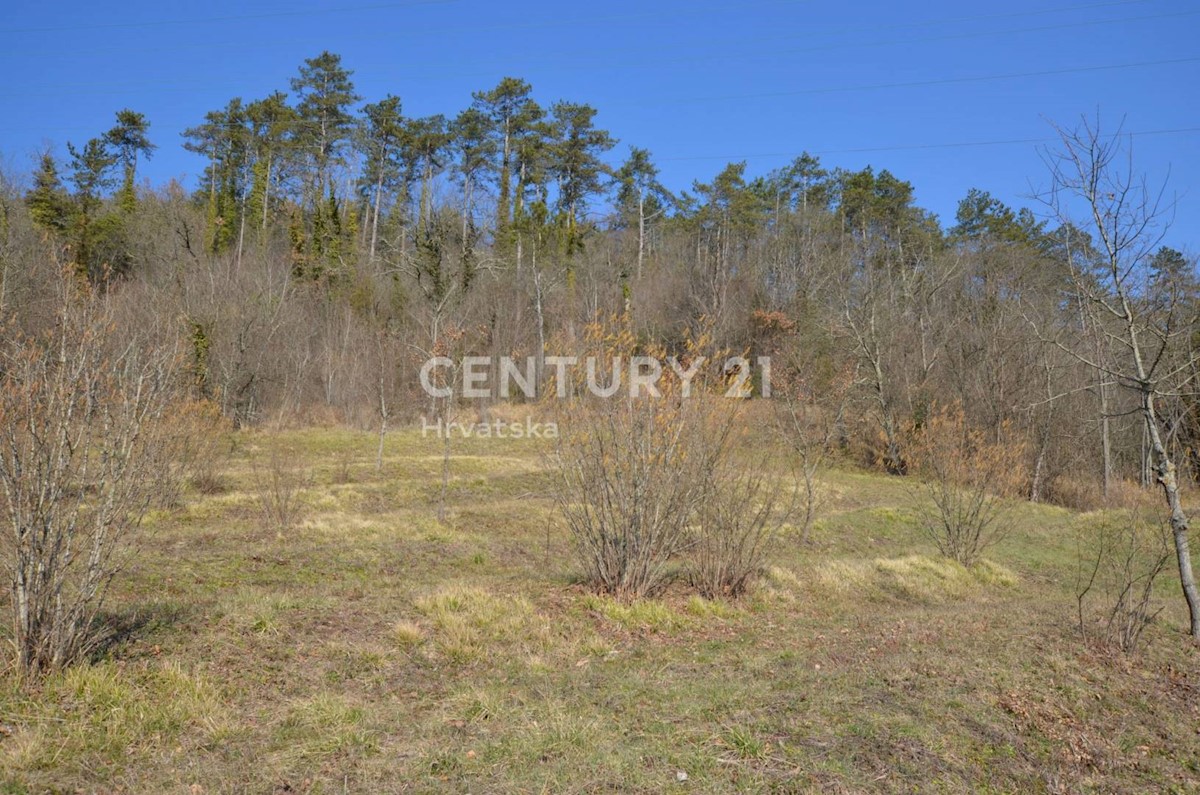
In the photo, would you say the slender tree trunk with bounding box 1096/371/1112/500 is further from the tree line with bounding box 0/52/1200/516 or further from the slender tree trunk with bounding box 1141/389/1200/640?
the slender tree trunk with bounding box 1141/389/1200/640

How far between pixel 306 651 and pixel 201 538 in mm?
6862

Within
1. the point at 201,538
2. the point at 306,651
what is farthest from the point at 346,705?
the point at 201,538

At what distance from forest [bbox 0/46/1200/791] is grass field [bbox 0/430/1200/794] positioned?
0.07 metres

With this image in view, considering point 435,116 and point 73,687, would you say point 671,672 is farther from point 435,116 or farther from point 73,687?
point 435,116

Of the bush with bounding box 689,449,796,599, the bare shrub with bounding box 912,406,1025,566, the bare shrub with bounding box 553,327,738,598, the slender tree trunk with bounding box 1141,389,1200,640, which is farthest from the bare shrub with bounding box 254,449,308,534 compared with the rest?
the slender tree trunk with bounding box 1141,389,1200,640

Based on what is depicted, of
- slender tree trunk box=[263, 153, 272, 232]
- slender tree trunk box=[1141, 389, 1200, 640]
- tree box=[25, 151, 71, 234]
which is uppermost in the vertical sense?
slender tree trunk box=[263, 153, 272, 232]

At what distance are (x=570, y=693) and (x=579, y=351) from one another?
3561 mm

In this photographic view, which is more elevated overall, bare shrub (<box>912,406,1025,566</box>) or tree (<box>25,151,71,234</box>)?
tree (<box>25,151,71,234</box>)

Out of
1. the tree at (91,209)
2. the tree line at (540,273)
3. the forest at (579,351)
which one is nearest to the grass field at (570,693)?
the forest at (579,351)

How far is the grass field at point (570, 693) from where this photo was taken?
3.70 m

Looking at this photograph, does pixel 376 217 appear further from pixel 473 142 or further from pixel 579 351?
pixel 579 351

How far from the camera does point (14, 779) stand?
130 inches

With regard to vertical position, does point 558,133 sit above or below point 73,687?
above

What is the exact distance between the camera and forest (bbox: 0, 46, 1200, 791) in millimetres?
4629
